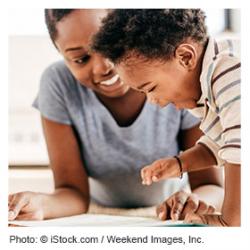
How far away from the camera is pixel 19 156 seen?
111cm

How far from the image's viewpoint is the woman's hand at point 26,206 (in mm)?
1092

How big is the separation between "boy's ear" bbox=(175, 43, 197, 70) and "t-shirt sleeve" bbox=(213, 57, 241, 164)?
5 centimetres

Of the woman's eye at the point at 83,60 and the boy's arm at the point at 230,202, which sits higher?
the woman's eye at the point at 83,60

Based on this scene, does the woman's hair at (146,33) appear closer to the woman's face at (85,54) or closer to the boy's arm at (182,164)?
the woman's face at (85,54)

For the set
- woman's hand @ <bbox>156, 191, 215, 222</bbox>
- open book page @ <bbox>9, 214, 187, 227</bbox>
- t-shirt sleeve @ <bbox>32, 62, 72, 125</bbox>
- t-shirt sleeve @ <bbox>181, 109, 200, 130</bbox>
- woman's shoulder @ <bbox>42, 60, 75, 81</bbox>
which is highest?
woman's shoulder @ <bbox>42, 60, 75, 81</bbox>

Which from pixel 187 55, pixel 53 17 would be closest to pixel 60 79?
pixel 53 17

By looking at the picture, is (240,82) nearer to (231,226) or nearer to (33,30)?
(231,226)

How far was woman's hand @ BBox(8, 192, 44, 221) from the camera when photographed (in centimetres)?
109

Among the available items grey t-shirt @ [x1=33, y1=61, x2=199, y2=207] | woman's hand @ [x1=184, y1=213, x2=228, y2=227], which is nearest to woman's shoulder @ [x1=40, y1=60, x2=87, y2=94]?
grey t-shirt @ [x1=33, y1=61, x2=199, y2=207]

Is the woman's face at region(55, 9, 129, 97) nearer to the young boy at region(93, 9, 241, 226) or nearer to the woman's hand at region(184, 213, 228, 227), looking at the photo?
the young boy at region(93, 9, 241, 226)

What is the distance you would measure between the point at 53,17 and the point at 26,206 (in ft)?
1.16
